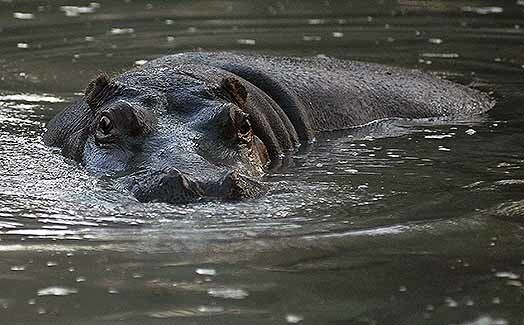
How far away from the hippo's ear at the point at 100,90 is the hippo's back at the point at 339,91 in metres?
0.56

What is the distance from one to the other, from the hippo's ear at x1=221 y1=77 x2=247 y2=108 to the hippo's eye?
782 millimetres

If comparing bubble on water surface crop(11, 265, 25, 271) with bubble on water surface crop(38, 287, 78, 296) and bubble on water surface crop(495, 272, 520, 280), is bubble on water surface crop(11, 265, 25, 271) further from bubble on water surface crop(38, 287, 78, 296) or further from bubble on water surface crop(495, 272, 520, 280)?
bubble on water surface crop(495, 272, 520, 280)

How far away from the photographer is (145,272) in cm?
476

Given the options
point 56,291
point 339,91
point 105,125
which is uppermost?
point 105,125

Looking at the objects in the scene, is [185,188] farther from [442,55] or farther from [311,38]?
[311,38]

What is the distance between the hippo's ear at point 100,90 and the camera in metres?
6.93

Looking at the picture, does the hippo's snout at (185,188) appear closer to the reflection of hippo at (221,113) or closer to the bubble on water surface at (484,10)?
the reflection of hippo at (221,113)

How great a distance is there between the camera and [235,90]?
6977mm

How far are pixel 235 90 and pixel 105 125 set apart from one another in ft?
2.87

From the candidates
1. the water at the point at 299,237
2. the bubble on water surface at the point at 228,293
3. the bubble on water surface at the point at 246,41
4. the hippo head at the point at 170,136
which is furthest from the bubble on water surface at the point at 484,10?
the bubble on water surface at the point at 228,293

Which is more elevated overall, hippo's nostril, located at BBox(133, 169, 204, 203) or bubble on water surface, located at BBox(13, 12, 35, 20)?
hippo's nostril, located at BBox(133, 169, 204, 203)

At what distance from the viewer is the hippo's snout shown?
5516mm

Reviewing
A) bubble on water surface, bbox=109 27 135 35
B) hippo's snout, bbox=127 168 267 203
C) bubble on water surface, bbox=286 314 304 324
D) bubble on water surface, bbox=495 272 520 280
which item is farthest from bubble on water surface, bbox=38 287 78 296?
bubble on water surface, bbox=109 27 135 35

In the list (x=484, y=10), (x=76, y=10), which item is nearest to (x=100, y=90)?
(x=76, y=10)
